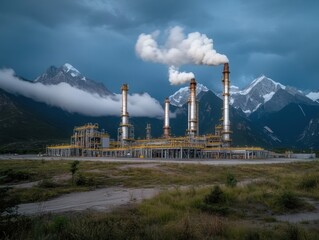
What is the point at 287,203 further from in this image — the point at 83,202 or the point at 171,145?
the point at 171,145

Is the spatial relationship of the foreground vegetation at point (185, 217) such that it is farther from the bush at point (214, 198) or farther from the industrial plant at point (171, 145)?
the industrial plant at point (171, 145)

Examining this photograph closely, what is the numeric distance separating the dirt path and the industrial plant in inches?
2805

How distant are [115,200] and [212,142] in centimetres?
9179

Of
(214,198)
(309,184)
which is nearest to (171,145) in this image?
(309,184)

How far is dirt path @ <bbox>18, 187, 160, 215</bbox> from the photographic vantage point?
17.7 meters

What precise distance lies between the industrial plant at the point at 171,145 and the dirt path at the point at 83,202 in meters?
71.3

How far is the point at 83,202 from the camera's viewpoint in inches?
809

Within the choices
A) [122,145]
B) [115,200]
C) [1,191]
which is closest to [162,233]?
[1,191]

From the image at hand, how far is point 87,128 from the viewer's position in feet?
388

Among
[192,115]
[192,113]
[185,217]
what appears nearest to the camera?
[185,217]

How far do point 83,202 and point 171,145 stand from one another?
254 ft

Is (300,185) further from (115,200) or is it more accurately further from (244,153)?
(244,153)

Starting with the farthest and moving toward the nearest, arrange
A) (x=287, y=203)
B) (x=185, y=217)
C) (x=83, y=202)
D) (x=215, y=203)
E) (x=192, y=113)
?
(x=192, y=113)
(x=83, y=202)
(x=215, y=203)
(x=287, y=203)
(x=185, y=217)

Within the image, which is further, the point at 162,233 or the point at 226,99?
the point at 226,99
